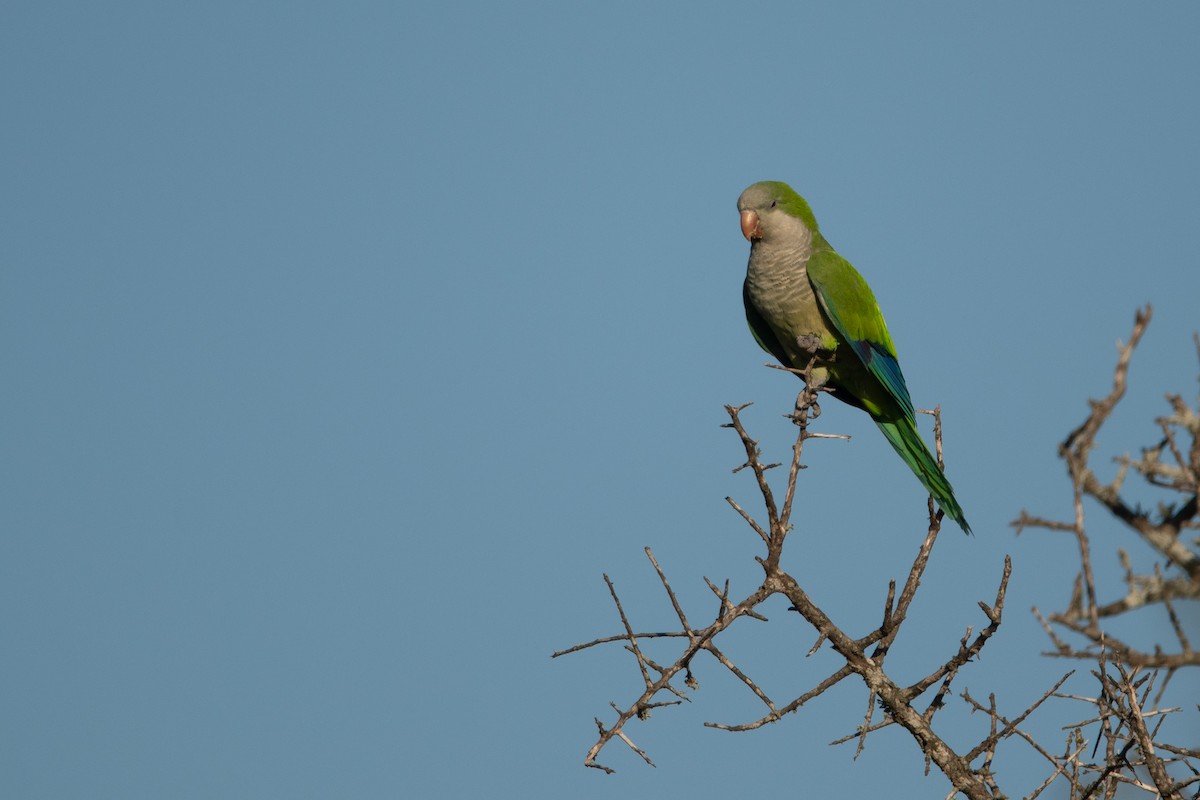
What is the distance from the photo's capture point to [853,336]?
7793 mm

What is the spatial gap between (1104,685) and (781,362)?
467 centimetres

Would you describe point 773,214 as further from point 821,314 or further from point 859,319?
point 859,319

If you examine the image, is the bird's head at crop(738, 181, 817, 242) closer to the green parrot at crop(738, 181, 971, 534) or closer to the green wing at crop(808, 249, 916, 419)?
the green parrot at crop(738, 181, 971, 534)

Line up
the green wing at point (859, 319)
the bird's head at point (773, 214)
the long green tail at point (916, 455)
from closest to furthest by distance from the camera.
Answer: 1. the long green tail at point (916, 455)
2. the green wing at point (859, 319)
3. the bird's head at point (773, 214)

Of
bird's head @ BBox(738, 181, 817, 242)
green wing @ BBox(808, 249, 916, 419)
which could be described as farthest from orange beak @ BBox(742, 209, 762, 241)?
green wing @ BBox(808, 249, 916, 419)

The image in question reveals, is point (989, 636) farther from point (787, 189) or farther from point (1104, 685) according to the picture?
point (787, 189)

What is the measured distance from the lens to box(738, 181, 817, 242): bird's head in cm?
830

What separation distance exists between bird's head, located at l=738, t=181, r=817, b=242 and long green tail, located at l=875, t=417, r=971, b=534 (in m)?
1.49

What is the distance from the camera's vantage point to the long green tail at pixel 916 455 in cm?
736

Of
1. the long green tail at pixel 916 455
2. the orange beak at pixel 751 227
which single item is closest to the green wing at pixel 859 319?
the long green tail at pixel 916 455

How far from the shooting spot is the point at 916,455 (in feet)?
25.5

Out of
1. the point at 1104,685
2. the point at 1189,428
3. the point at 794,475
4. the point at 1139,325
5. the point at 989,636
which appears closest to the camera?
the point at 1139,325

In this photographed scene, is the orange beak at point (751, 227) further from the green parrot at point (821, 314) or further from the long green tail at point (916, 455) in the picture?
the long green tail at point (916, 455)

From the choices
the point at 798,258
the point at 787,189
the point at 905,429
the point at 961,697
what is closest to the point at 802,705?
the point at 961,697
